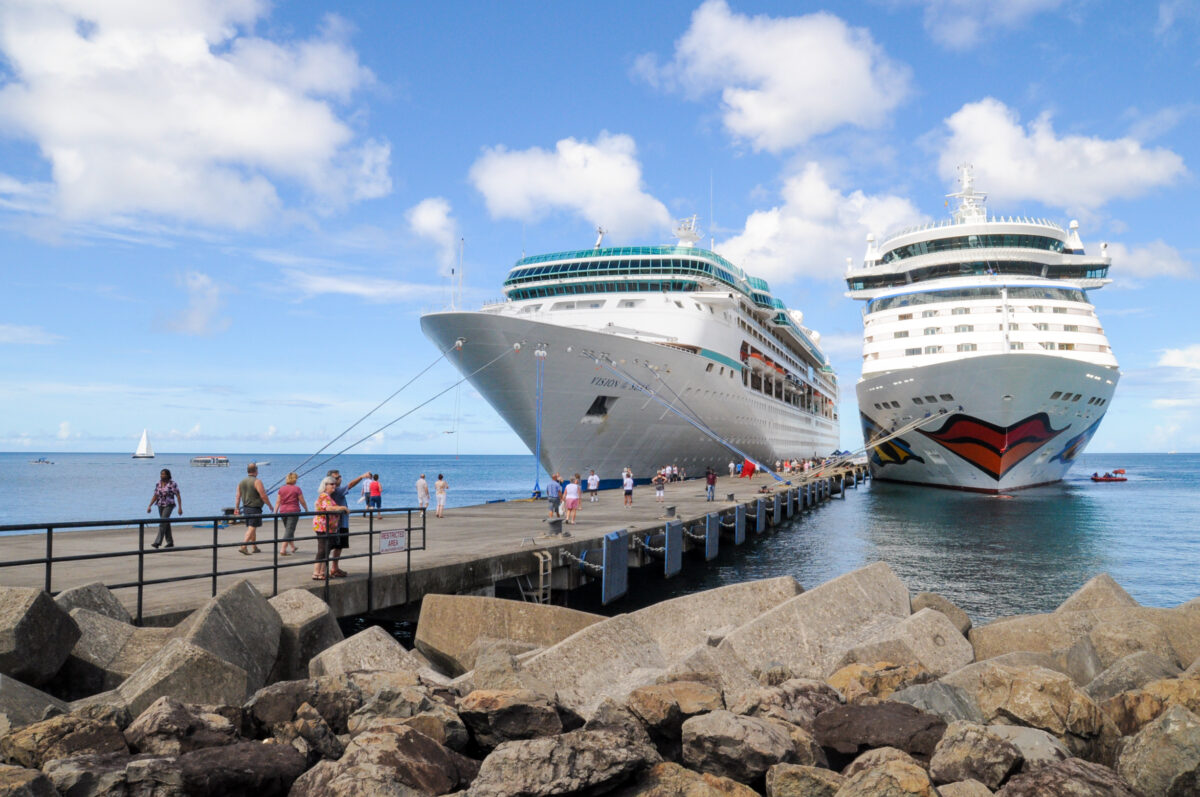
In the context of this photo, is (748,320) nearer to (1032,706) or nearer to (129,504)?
(1032,706)

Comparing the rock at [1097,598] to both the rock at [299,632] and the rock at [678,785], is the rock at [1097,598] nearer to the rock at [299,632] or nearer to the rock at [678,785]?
the rock at [678,785]

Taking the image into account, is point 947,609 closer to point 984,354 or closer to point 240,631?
point 240,631

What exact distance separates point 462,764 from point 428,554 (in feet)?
26.9

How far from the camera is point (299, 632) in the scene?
26.2ft

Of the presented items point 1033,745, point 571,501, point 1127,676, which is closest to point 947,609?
point 1127,676

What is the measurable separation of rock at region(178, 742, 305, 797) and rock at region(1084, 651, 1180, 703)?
6514 mm

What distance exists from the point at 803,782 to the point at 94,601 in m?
6.20

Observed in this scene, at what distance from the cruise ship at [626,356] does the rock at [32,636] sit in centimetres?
2521

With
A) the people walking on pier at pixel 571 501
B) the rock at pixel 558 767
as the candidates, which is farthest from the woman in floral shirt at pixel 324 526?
the people walking on pier at pixel 571 501

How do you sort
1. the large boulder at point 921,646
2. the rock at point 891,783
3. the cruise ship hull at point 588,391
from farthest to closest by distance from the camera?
the cruise ship hull at point 588,391
the large boulder at point 921,646
the rock at point 891,783

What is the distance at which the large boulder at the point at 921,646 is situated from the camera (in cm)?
838

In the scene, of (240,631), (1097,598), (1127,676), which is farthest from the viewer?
(1097,598)

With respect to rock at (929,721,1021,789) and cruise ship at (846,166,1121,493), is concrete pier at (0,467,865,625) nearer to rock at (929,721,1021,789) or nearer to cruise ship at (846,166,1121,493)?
rock at (929,721,1021,789)

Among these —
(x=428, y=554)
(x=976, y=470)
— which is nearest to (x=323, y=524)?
(x=428, y=554)
